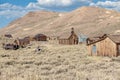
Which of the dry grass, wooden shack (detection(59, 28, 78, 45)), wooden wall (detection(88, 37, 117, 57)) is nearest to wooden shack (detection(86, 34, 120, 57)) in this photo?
wooden wall (detection(88, 37, 117, 57))

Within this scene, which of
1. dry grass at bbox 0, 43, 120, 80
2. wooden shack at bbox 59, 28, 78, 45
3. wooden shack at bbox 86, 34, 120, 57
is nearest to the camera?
dry grass at bbox 0, 43, 120, 80

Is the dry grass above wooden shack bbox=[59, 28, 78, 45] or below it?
below

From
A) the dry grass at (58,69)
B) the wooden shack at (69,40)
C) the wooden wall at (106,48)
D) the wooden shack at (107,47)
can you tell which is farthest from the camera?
the wooden shack at (69,40)

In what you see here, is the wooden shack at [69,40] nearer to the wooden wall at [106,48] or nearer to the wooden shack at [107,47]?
the wooden shack at [107,47]

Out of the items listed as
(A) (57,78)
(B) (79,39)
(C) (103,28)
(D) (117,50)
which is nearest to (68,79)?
(A) (57,78)

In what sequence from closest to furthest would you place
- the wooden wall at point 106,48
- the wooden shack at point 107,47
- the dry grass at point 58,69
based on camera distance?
the dry grass at point 58,69 → the wooden shack at point 107,47 → the wooden wall at point 106,48

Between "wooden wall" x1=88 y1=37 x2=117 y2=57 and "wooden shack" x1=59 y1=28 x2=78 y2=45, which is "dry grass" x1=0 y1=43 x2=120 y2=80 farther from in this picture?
"wooden shack" x1=59 y1=28 x2=78 y2=45

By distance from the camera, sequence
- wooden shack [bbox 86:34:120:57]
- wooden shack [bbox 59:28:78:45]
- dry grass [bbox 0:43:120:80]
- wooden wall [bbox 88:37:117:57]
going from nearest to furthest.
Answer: dry grass [bbox 0:43:120:80], wooden shack [bbox 86:34:120:57], wooden wall [bbox 88:37:117:57], wooden shack [bbox 59:28:78:45]

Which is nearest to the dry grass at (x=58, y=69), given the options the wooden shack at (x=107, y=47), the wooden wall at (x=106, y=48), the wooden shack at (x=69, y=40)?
the wooden shack at (x=107, y=47)

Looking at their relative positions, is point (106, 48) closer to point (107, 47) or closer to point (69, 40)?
point (107, 47)

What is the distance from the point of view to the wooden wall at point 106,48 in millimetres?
33656

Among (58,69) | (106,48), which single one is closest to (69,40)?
(106,48)

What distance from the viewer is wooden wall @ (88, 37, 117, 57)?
1325 inches

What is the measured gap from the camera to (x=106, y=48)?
112 ft
